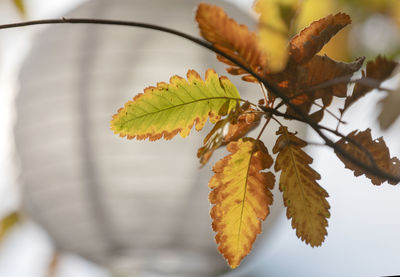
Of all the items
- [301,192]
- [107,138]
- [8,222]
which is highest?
[8,222]

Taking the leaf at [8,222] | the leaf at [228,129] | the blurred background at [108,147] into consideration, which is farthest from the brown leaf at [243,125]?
the leaf at [8,222]

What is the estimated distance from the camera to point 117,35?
132 cm

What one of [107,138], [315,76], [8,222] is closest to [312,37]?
[315,76]

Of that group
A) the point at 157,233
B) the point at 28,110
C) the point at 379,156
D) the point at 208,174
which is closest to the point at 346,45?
the point at 208,174

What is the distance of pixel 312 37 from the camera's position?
1.10 feet

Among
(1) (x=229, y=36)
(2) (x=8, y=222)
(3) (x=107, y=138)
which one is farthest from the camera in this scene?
(2) (x=8, y=222)

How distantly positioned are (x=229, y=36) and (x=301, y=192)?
0.12 meters

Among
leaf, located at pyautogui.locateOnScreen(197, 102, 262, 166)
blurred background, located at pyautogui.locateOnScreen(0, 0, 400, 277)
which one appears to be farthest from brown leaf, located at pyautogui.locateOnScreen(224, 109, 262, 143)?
blurred background, located at pyautogui.locateOnScreen(0, 0, 400, 277)

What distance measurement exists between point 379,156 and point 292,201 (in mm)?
63

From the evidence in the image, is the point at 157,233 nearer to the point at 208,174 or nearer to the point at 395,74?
the point at 208,174

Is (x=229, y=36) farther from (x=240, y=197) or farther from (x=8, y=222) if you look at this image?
(x=8, y=222)

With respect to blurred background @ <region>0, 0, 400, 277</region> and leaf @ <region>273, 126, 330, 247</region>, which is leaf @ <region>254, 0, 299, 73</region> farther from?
blurred background @ <region>0, 0, 400, 277</region>

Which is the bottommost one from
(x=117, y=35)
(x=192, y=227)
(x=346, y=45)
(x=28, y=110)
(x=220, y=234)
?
(x=220, y=234)

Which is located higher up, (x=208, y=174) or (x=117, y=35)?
(x=117, y=35)
